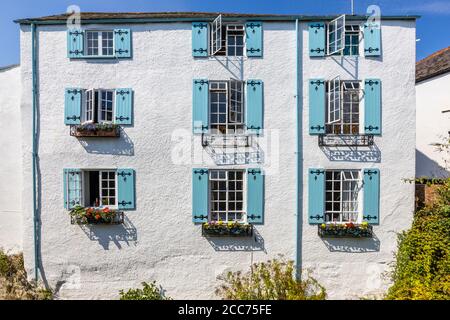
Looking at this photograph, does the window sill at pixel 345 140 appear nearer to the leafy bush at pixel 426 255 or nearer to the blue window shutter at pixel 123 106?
the leafy bush at pixel 426 255

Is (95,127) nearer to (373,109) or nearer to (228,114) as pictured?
(228,114)

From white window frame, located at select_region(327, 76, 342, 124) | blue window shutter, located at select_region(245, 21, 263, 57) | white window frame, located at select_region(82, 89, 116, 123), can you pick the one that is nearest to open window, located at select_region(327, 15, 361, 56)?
white window frame, located at select_region(327, 76, 342, 124)

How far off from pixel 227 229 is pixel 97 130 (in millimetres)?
4422

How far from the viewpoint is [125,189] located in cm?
697

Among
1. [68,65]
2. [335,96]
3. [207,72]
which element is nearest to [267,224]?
[335,96]

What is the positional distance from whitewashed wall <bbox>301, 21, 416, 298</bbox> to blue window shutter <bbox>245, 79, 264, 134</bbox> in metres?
1.22

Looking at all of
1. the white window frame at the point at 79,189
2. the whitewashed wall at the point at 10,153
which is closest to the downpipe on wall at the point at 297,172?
the white window frame at the point at 79,189

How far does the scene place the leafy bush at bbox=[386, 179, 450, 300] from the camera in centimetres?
575

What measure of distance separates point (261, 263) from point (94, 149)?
5.55 m

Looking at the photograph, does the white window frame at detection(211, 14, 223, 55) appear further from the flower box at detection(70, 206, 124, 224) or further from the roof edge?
the roof edge

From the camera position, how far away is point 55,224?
7090 millimetres

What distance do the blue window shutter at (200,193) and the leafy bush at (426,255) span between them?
4876 millimetres

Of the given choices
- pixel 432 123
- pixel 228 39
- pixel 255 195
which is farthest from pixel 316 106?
pixel 432 123
